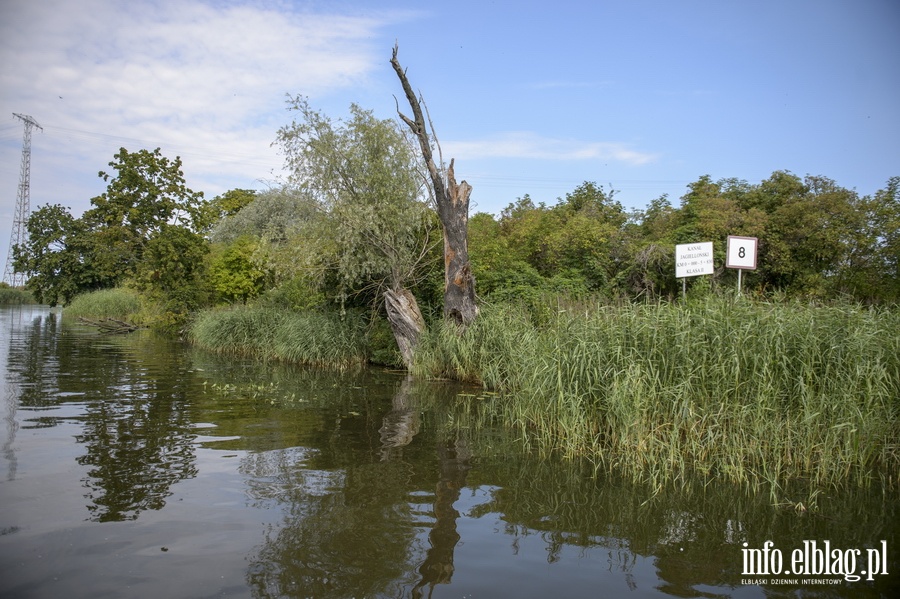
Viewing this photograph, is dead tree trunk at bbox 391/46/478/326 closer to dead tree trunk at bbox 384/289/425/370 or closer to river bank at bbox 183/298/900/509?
dead tree trunk at bbox 384/289/425/370

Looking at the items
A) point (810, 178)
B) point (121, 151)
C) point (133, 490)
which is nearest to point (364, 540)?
point (133, 490)

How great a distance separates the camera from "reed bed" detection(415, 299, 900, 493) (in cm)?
672

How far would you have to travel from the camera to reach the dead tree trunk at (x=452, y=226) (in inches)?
609

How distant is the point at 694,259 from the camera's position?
34.6 ft

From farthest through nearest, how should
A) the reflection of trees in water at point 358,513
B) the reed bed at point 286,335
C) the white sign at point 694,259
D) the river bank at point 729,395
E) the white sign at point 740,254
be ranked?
1. the reed bed at point 286,335
2. the white sign at point 694,259
3. the white sign at point 740,254
4. the river bank at point 729,395
5. the reflection of trees in water at point 358,513

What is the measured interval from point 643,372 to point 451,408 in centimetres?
465

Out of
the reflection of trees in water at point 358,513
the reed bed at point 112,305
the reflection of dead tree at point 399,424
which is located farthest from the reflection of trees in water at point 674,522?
the reed bed at point 112,305

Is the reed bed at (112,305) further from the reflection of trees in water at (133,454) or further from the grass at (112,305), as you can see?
the reflection of trees in water at (133,454)

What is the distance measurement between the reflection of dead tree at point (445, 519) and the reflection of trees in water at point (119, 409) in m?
2.86

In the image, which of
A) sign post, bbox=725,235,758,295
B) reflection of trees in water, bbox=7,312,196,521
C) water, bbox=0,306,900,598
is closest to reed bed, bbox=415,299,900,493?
water, bbox=0,306,900,598

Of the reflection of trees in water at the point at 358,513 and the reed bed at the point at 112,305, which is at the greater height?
the reed bed at the point at 112,305

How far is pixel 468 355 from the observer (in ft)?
45.8

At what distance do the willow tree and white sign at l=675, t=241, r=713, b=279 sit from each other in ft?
25.2

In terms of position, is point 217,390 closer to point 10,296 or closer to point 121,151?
point 121,151
